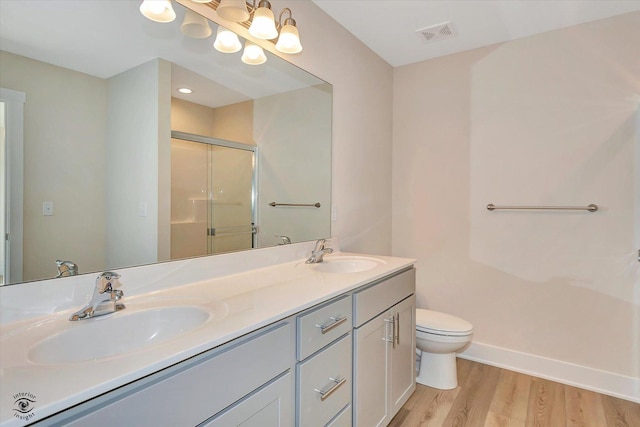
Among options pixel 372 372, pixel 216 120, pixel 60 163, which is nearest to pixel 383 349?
pixel 372 372

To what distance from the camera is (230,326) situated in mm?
889

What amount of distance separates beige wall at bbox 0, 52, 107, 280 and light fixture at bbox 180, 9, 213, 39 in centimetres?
44

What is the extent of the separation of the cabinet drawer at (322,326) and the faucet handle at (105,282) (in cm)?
58

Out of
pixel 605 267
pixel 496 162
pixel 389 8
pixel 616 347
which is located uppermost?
pixel 389 8

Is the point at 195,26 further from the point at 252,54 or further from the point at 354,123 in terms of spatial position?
the point at 354,123

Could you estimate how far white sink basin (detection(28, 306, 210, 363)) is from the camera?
82 cm

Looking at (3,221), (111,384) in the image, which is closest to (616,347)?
(111,384)

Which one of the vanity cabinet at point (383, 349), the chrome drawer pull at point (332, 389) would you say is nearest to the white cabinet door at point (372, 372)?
the vanity cabinet at point (383, 349)

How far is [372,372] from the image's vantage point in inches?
60.8

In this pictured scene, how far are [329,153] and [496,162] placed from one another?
1267 millimetres

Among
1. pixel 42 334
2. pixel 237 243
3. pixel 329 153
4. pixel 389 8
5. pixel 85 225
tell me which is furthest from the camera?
pixel 329 153

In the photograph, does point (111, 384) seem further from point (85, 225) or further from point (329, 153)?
point (329, 153)

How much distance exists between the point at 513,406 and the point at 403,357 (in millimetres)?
755
